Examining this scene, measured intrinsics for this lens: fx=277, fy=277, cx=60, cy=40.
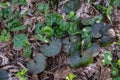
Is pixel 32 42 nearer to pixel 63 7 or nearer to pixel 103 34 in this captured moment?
pixel 63 7

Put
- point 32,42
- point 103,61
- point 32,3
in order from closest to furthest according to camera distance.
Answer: point 103,61, point 32,42, point 32,3

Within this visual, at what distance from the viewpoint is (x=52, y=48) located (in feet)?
8.51

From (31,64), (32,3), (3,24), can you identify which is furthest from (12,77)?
(32,3)

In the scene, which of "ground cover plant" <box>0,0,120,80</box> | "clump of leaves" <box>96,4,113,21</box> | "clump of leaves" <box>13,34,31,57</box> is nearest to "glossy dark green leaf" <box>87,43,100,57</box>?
"ground cover plant" <box>0,0,120,80</box>

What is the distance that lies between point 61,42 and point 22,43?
37cm

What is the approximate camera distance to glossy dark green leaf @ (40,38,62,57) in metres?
2.58

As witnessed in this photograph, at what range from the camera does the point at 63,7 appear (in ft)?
9.26

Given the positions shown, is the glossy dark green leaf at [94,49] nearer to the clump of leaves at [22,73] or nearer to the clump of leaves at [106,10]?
the clump of leaves at [106,10]

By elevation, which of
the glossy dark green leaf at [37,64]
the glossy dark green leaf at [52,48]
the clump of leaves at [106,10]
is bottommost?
the glossy dark green leaf at [37,64]

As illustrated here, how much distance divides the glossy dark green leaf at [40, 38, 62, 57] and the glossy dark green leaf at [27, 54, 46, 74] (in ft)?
0.17

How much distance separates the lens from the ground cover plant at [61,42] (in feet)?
8.36

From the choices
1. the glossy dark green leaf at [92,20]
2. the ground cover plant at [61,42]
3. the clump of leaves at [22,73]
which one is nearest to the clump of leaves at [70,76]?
the ground cover plant at [61,42]

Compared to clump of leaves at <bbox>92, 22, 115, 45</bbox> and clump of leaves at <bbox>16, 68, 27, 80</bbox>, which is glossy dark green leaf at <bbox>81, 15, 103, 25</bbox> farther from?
clump of leaves at <bbox>16, 68, 27, 80</bbox>

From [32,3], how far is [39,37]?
1.47 feet
